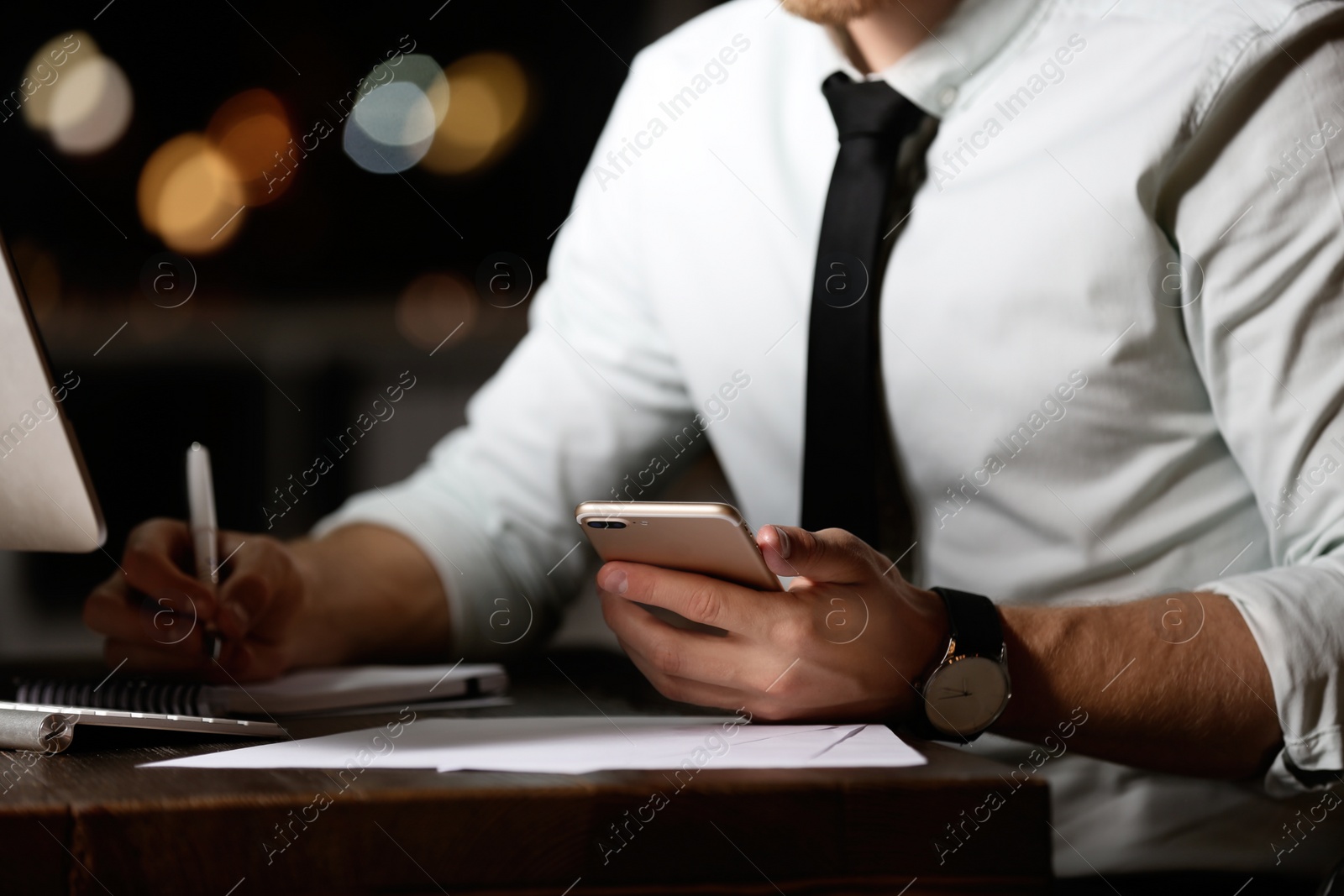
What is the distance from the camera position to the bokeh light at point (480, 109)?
272cm

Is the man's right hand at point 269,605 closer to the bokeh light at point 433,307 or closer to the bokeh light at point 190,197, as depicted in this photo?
the bokeh light at point 433,307

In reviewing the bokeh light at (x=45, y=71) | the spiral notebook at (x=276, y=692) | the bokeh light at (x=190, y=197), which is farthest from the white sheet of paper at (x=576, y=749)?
the bokeh light at (x=45, y=71)

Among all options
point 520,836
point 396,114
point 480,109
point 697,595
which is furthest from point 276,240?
point 520,836

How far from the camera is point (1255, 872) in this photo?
2.76 ft

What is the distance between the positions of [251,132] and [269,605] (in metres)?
2.22

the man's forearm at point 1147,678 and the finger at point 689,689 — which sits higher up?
the finger at point 689,689

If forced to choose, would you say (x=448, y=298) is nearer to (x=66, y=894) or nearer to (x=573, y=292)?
(x=573, y=292)

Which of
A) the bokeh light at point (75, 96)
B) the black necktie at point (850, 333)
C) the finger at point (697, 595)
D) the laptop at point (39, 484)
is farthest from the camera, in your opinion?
the bokeh light at point (75, 96)

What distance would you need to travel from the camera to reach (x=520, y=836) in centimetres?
41

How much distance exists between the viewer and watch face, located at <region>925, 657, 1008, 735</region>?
0.65m

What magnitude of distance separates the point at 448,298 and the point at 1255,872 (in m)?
2.33

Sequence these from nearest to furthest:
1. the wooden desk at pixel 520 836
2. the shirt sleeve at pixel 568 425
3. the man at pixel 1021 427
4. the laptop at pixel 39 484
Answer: the wooden desk at pixel 520 836, the laptop at pixel 39 484, the man at pixel 1021 427, the shirt sleeve at pixel 568 425

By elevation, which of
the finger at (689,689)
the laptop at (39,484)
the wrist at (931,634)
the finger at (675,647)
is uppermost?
the laptop at (39,484)

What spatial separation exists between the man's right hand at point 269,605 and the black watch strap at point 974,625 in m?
0.54
